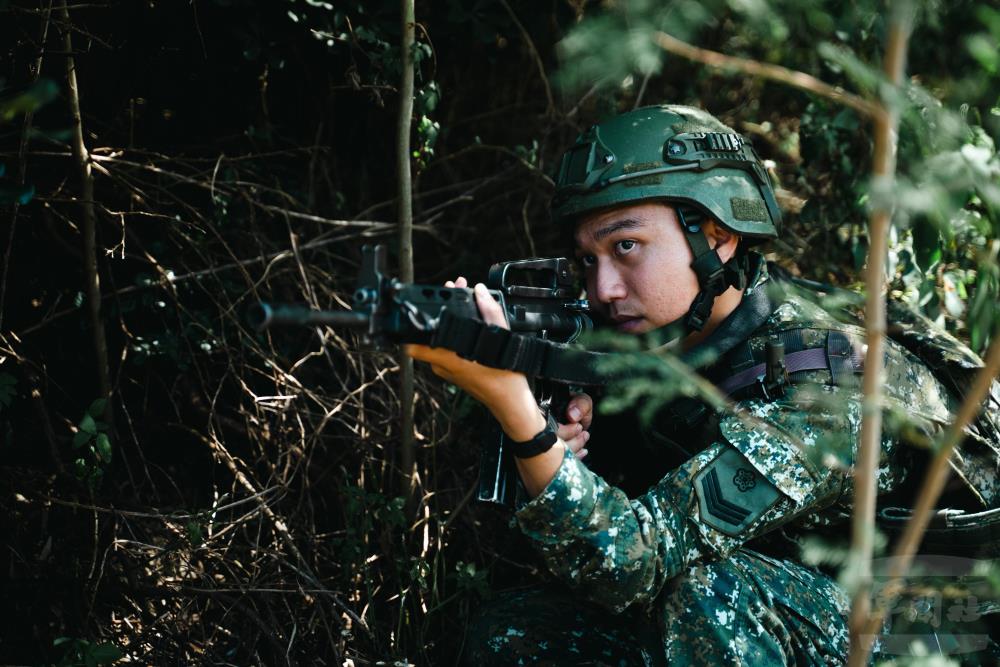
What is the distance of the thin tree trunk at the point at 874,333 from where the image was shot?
52.6 inches

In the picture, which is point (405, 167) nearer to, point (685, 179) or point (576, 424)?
point (685, 179)

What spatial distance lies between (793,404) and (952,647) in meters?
0.91

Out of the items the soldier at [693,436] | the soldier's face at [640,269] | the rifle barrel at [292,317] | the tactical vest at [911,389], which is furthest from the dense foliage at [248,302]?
the rifle barrel at [292,317]

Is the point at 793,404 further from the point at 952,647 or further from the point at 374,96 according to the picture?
the point at 374,96

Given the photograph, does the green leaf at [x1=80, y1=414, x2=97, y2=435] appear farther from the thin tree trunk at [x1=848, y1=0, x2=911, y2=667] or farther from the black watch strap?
the thin tree trunk at [x1=848, y1=0, x2=911, y2=667]

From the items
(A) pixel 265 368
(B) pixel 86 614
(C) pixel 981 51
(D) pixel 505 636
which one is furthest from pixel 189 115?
(C) pixel 981 51

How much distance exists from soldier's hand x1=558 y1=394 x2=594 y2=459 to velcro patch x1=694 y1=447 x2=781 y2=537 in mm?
468

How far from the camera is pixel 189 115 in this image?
3.78 m

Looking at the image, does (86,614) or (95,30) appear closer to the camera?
(86,614)

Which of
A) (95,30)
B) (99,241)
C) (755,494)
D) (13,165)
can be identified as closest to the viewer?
(755,494)

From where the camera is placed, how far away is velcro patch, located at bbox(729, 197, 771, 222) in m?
2.94

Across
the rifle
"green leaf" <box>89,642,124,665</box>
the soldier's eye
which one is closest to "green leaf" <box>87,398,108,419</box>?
"green leaf" <box>89,642,124,665</box>

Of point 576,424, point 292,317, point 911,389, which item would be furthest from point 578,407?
point 292,317

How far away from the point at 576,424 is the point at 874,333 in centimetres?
150
